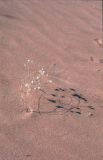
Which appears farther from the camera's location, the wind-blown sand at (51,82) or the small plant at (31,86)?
the small plant at (31,86)

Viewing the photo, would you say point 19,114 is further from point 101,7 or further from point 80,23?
point 101,7

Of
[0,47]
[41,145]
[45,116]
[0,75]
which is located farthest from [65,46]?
[41,145]

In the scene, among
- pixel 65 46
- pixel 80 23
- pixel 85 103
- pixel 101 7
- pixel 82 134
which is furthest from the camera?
pixel 101 7

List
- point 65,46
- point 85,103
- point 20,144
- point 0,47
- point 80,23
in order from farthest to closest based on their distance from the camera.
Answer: point 80,23, point 65,46, point 0,47, point 85,103, point 20,144

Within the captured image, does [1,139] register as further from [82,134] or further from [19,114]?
[82,134]

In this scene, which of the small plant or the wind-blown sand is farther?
the small plant

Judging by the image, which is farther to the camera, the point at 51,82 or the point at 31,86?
the point at 51,82

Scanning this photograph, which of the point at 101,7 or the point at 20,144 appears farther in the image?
the point at 101,7
